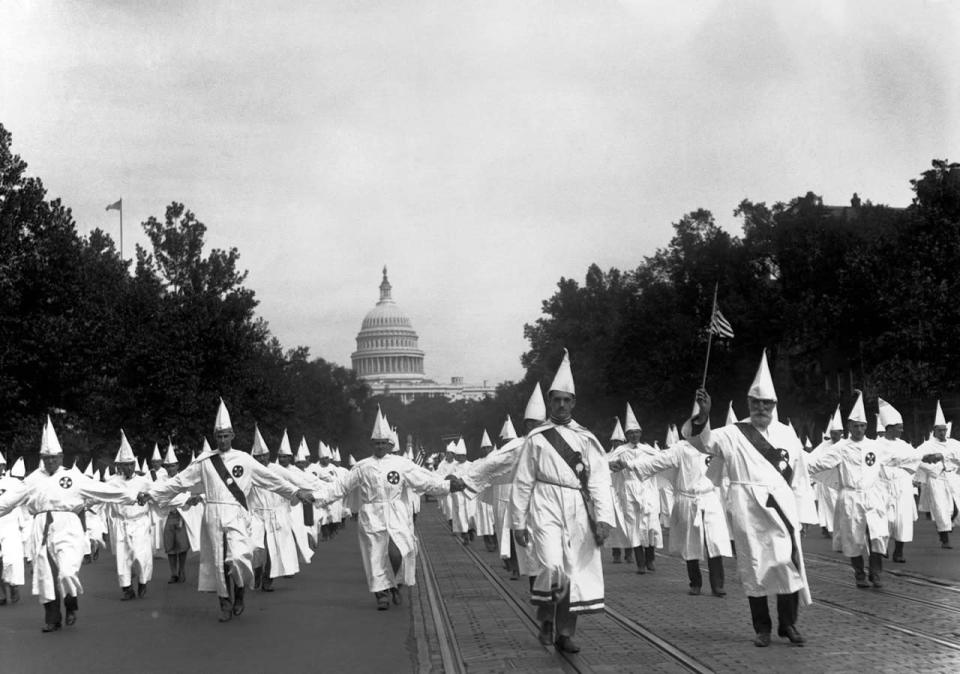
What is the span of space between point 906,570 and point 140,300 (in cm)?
4119

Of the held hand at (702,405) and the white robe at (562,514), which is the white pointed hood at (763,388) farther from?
the white robe at (562,514)

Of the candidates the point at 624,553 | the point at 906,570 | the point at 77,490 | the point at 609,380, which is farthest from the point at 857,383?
the point at 77,490

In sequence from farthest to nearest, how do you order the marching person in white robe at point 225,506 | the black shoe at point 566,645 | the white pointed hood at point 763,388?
the marching person in white robe at point 225,506, the white pointed hood at point 763,388, the black shoe at point 566,645

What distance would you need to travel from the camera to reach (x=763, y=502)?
11.3m

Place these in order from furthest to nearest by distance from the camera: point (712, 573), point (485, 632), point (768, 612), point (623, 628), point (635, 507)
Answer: point (635, 507) → point (712, 573) → point (485, 632) → point (623, 628) → point (768, 612)

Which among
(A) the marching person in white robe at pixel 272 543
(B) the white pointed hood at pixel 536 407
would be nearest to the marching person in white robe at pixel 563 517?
(B) the white pointed hood at pixel 536 407

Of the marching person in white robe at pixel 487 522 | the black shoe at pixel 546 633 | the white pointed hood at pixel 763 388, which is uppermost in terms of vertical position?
the white pointed hood at pixel 763 388

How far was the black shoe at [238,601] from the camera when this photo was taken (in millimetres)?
15444

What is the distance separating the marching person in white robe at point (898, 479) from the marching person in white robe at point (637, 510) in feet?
10.5

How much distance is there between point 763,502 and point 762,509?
0.19 feet

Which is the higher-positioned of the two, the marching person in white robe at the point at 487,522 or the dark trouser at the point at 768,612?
the marching person in white robe at the point at 487,522

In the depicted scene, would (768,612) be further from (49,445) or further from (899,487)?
(49,445)

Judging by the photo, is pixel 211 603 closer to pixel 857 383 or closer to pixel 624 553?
pixel 624 553

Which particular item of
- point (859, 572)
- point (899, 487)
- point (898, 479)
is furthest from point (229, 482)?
point (899, 487)
